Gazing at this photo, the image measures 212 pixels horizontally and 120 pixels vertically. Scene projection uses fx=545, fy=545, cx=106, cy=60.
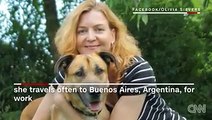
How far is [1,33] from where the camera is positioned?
2.36 metres

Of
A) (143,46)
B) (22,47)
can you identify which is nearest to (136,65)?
(143,46)

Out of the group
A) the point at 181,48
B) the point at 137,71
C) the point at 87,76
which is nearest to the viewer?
the point at 137,71

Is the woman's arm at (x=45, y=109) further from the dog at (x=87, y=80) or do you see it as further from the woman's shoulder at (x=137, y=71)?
the woman's shoulder at (x=137, y=71)

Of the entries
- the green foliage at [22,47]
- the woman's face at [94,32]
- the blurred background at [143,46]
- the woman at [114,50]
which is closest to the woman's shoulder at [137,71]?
the woman at [114,50]

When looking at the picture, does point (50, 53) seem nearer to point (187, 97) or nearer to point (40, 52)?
point (40, 52)

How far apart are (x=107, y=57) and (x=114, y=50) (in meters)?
0.04

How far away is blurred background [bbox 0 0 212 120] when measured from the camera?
2230 millimetres

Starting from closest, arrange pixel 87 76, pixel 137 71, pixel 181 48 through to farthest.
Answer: pixel 137 71, pixel 87 76, pixel 181 48

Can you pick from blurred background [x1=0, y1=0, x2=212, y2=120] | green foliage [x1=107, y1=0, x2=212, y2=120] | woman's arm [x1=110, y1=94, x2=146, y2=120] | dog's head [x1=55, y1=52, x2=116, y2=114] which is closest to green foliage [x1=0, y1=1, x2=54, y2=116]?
blurred background [x1=0, y1=0, x2=212, y2=120]

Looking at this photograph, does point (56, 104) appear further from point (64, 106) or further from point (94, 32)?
point (94, 32)

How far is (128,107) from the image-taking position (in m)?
1.69

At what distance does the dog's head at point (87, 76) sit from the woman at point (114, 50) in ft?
0.09

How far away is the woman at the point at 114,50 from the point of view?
66.2 inches

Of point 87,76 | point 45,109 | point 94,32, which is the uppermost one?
point 94,32
